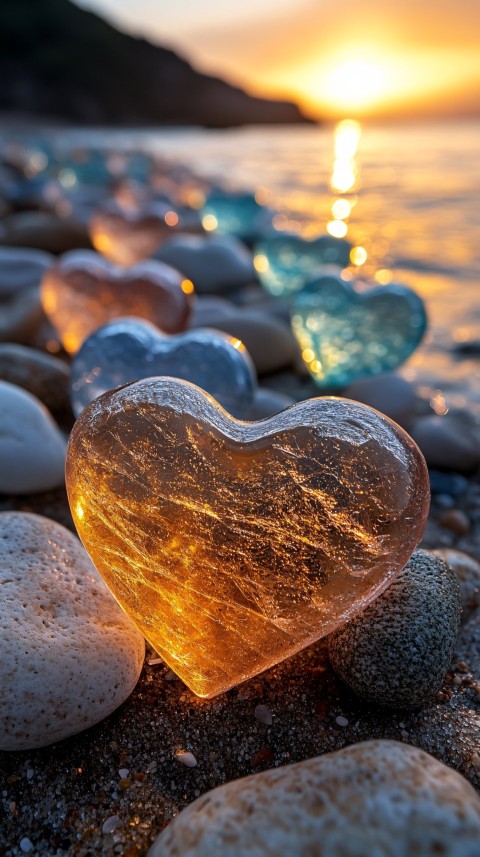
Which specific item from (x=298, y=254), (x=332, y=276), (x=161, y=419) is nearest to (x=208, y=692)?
(x=161, y=419)

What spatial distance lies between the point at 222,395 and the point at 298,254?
8.96 feet

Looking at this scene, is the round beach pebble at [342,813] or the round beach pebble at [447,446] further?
the round beach pebble at [447,446]

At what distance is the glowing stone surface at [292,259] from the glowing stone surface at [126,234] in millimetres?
1174

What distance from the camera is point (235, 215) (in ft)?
24.8

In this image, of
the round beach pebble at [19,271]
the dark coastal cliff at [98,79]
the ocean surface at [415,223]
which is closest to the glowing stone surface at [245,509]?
the ocean surface at [415,223]

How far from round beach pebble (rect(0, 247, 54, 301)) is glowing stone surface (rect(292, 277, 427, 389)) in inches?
84.4

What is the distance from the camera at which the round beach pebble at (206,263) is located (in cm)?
519

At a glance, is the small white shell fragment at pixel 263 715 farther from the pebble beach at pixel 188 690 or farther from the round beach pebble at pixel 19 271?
the round beach pebble at pixel 19 271

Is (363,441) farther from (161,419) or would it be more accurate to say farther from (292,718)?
(292,718)

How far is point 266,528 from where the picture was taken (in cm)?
136

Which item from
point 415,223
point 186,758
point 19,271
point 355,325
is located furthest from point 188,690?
point 415,223

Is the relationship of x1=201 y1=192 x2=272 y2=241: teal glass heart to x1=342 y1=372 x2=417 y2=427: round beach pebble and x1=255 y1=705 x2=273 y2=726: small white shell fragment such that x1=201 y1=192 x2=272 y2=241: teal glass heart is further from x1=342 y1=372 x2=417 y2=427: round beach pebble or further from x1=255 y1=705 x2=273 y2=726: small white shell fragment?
x1=255 y1=705 x2=273 y2=726: small white shell fragment

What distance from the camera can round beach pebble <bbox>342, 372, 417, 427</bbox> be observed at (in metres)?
2.97

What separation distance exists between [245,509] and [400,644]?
0.47 metres
